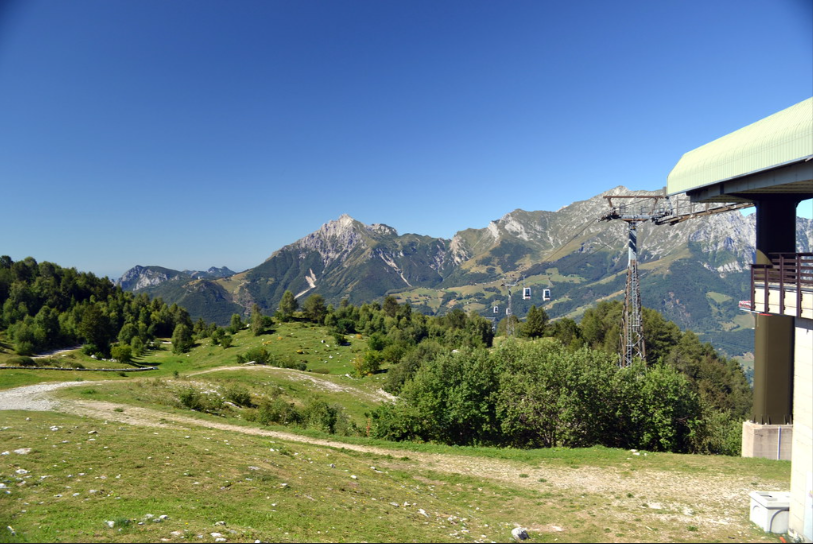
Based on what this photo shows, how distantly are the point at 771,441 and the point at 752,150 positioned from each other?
16977 mm

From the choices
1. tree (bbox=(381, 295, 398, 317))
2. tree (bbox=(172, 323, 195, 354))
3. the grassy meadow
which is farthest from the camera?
tree (bbox=(381, 295, 398, 317))

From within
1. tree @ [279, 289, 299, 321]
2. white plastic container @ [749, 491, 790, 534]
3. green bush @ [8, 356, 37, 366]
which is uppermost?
tree @ [279, 289, 299, 321]

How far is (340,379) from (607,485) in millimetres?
61756

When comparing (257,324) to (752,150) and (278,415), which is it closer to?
(278,415)

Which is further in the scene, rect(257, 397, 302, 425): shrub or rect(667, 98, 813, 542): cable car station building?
rect(257, 397, 302, 425): shrub

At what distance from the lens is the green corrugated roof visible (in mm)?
13164

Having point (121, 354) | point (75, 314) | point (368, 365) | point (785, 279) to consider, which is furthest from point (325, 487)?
point (75, 314)

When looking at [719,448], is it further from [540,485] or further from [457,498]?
[457,498]

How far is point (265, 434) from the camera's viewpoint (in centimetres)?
2870

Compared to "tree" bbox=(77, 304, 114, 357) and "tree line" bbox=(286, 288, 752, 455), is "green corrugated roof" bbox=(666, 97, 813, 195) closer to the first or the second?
"tree line" bbox=(286, 288, 752, 455)

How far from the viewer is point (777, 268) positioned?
14008 mm

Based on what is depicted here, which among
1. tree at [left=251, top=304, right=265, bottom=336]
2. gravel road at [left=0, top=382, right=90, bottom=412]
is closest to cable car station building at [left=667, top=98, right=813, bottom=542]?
gravel road at [left=0, top=382, right=90, bottom=412]

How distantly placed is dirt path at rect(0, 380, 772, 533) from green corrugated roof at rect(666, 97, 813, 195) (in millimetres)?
12723

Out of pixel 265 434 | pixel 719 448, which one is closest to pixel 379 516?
pixel 265 434
